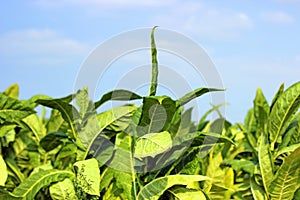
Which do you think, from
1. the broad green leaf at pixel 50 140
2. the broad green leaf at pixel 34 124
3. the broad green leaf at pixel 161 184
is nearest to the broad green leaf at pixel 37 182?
the broad green leaf at pixel 50 140

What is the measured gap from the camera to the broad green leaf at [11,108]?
86.7 inches

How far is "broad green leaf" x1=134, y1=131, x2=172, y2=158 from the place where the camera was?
166 centimetres

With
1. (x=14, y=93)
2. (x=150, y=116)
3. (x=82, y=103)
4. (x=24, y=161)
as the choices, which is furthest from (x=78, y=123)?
(x=14, y=93)

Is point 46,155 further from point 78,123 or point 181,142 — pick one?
point 181,142

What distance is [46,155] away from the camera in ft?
8.66

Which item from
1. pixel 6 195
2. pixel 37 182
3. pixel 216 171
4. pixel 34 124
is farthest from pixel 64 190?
pixel 216 171

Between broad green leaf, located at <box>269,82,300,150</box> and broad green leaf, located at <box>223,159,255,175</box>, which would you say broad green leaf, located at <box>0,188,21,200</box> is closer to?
broad green leaf, located at <box>223,159,255,175</box>

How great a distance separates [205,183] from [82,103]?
27.9 inches

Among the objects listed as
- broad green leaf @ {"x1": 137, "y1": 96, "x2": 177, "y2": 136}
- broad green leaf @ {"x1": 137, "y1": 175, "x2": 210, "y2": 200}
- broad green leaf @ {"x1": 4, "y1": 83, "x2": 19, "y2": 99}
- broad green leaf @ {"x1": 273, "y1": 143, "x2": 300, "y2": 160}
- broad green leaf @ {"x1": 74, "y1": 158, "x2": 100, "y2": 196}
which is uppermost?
broad green leaf @ {"x1": 4, "y1": 83, "x2": 19, "y2": 99}

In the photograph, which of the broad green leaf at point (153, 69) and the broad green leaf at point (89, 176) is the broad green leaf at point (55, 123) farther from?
the broad green leaf at point (153, 69)

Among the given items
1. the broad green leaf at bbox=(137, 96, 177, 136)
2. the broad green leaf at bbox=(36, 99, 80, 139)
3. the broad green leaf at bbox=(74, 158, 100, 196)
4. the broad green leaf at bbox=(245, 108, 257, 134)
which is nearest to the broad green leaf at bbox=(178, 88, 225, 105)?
the broad green leaf at bbox=(137, 96, 177, 136)

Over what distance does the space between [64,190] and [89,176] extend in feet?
0.69

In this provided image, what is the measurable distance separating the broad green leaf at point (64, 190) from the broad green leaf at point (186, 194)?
0.42 metres

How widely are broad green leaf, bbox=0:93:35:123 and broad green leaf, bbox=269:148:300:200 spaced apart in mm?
1088
